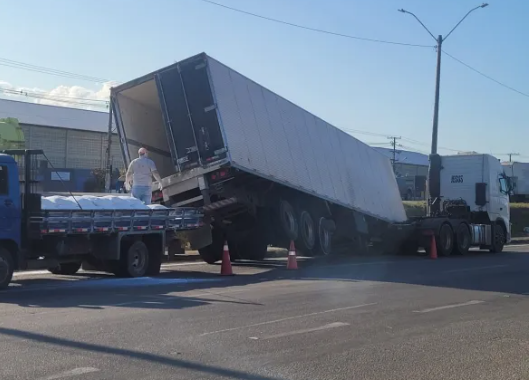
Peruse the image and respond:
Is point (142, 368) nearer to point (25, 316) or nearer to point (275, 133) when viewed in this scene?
point (25, 316)

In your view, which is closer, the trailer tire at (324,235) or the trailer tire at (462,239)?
the trailer tire at (324,235)

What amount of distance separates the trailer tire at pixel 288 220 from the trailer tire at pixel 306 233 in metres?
0.29

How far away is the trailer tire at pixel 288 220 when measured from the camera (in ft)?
64.1

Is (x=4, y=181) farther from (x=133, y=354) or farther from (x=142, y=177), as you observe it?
(x=133, y=354)

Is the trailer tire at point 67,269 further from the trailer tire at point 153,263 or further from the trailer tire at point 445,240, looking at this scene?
the trailer tire at point 445,240

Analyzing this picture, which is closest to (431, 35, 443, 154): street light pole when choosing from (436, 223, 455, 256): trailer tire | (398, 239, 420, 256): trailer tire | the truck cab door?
(436, 223, 455, 256): trailer tire

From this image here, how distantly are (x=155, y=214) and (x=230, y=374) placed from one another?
895 cm

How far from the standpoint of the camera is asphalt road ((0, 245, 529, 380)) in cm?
697

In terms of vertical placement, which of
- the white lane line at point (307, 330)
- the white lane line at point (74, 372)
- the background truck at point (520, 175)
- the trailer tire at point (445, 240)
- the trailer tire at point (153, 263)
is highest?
the background truck at point (520, 175)

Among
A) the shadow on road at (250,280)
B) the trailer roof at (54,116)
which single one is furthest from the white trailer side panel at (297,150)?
the trailer roof at (54,116)

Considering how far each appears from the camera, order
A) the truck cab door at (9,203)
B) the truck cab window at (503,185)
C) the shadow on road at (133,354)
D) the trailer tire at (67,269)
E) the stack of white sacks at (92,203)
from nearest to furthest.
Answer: the shadow on road at (133,354), the truck cab door at (9,203), the stack of white sacks at (92,203), the trailer tire at (67,269), the truck cab window at (503,185)

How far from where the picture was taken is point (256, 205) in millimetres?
19297

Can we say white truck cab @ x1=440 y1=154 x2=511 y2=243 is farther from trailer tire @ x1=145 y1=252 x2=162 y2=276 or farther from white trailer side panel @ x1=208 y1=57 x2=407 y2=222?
trailer tire @ x1=145 y1=252 x2=162 y2=276

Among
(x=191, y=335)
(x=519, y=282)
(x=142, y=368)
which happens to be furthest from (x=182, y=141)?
(x=142, y=368)
